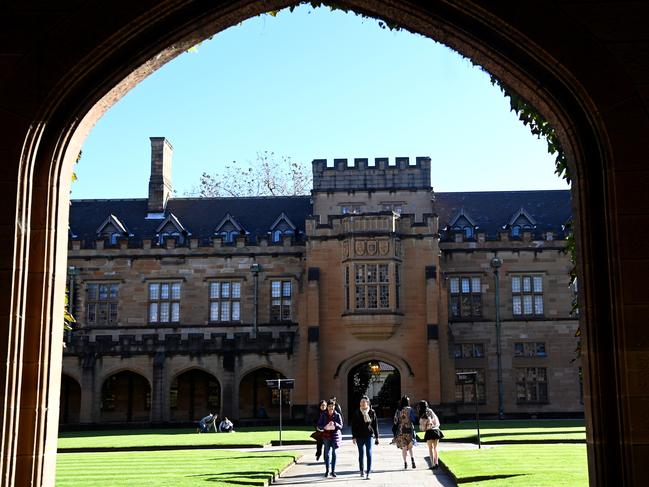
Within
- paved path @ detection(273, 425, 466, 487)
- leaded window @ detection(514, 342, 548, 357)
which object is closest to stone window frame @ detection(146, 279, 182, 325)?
leaded window @ detection(514, 342, 548, 357)

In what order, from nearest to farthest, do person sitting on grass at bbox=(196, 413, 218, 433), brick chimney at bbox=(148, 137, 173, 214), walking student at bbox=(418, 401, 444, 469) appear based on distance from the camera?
walking student at bbox=(418, 401, 444, 469)
person sitting on grass at bbox=(196, 413, 218, 433)
brick chimney at bbox=(148, 137, 173, 214)

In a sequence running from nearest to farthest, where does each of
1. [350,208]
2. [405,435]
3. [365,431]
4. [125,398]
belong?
[365,431], [405,435], [125,398], [350,208]

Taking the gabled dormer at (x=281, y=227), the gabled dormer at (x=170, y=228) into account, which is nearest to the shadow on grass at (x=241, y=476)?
the gabled dormer at (x=281, y=227)

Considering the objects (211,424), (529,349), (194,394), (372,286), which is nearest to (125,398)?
(194,394)

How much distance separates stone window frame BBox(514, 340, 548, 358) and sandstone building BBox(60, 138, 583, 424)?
0.06 metres

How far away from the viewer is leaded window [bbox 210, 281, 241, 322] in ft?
125

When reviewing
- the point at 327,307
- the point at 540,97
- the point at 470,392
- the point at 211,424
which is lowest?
the point at 211,424

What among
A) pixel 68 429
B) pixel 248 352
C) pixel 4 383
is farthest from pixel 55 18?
pixel 68 429

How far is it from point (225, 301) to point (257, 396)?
4409 mm

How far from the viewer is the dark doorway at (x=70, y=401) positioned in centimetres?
3734

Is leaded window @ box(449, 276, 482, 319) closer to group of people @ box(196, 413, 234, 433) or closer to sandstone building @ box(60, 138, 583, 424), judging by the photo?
sandstone building @ box(60, 138, 583, 424)

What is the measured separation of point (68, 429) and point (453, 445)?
19.3m

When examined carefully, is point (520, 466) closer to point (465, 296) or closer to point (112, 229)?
point (465, 296)

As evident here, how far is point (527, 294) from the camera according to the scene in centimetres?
3756
